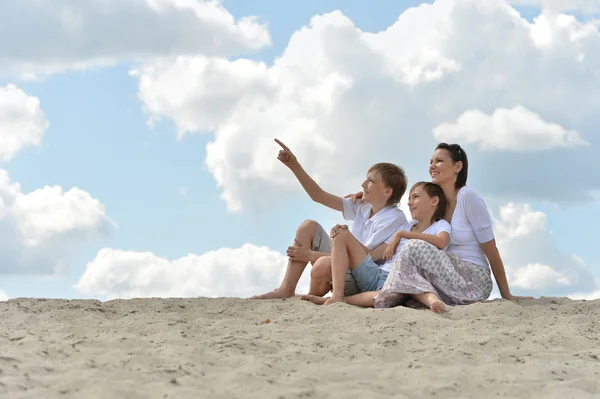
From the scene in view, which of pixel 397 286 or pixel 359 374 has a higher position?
pixel 397 286

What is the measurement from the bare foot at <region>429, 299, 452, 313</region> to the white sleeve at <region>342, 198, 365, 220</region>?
62.0 inches

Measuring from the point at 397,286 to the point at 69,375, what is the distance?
307 cm

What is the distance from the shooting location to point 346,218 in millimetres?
7570

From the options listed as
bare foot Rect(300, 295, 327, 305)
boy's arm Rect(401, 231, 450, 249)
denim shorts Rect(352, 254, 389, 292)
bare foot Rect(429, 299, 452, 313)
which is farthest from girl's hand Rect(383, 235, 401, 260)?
bare foot Rect(300, 295, 327, 305)

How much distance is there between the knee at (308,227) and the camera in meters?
A: 7.36

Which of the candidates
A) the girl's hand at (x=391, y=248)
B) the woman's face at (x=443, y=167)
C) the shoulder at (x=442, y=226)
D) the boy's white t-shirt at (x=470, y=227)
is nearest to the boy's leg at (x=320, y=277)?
the girl's hand at (x=391, y=248)

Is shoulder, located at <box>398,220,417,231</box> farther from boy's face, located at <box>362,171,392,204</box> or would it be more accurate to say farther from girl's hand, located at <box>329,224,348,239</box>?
girl's hand, located at <box>329,224,348,239</box>

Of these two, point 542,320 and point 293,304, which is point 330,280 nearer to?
point 293,304

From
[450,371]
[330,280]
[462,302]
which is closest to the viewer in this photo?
[450,371]

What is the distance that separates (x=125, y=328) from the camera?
572cm

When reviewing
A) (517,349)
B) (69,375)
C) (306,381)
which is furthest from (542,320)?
(69,375)

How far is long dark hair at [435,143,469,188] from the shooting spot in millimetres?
6852

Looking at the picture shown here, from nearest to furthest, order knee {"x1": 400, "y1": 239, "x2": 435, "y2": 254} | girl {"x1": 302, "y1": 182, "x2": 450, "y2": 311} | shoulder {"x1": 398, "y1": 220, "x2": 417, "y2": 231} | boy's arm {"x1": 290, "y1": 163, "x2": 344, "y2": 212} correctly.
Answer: knee {"x1": 400, "y1": 239, "x2": 435, "y2": 254} < girl {"x1": 302, "y1": 182, "x2": 450, "y2": 311} < shoulder {"x1": 398, "y1": 220, "x2": 417, "y2": 231} < boy's arm {"x1": 290, "y1": 163, "x2": 344, "y2": 212}

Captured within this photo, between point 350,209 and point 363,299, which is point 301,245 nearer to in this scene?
point 350,209
